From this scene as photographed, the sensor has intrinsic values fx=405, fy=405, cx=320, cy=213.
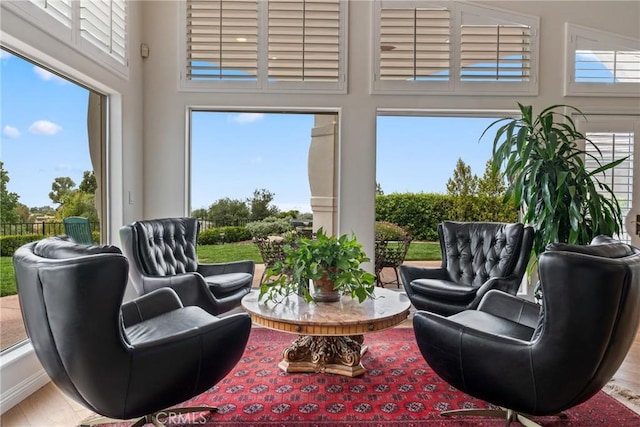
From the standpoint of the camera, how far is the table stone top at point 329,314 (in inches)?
85.8

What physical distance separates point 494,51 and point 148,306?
3914 mm

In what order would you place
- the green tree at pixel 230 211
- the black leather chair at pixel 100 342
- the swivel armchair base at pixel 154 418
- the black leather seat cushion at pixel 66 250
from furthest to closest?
the green tree at pixel 230 211
the swivel armchair base at pixel 154 418
the black leather seat cushion at pixel 66 250
the black leather chair at pixel 100 342

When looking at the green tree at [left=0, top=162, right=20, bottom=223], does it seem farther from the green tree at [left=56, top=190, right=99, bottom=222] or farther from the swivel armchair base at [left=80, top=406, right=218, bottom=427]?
the swivel armchair base at [left=80, top=406, right=218, bottom=427]

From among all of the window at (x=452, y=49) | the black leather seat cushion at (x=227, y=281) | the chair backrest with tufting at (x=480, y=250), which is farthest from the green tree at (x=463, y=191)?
the black leather seat cushion at (x=227, y=281)

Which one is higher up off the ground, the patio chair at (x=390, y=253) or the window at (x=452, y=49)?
the window at (x=452, y=49)

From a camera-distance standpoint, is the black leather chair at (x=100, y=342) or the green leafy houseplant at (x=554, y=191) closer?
the black leather chair at (x=100, y=342)

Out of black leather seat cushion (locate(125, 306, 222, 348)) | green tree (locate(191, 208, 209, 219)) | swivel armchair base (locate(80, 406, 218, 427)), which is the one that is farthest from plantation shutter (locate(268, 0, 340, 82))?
swivel armchair base (locate(80, 406, 218, 427))

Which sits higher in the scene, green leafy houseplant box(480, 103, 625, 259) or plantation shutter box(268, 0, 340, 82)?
plantation shutter box(268, 0, 340, 82)

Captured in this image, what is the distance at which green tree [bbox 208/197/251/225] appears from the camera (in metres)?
4.27

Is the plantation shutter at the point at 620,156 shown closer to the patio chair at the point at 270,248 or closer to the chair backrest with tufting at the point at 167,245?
the patio chair at the point at 270,248

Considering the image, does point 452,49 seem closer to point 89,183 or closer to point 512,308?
point 512,308

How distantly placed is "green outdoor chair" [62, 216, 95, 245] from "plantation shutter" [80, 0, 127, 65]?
1.35 m

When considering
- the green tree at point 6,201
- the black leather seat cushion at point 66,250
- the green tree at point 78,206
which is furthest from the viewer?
the green tree at point 78,206

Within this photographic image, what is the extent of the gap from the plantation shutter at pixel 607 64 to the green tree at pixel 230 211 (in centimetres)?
369
